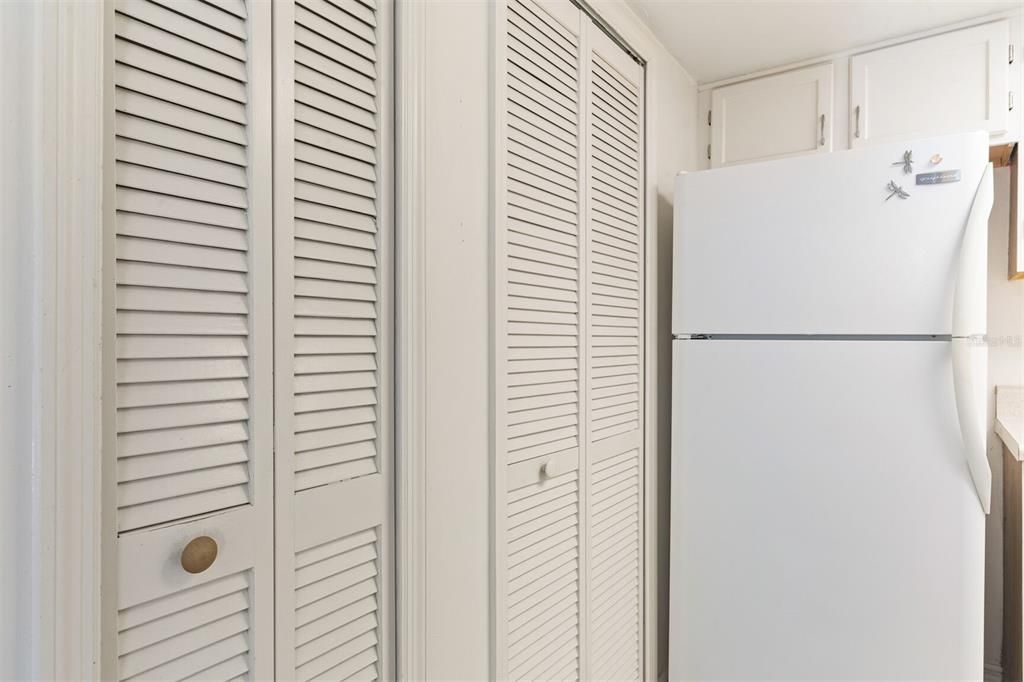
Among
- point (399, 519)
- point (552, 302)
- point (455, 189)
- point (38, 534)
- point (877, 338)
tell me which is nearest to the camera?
point (38, 534)

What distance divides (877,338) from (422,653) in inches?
52.4

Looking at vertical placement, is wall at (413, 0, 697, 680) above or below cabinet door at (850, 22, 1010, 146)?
below

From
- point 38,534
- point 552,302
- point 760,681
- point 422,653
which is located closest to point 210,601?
point 38,534

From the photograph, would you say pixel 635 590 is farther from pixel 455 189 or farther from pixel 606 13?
pixel 606 13

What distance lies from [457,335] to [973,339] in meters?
1.23

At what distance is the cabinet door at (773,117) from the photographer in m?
2.05

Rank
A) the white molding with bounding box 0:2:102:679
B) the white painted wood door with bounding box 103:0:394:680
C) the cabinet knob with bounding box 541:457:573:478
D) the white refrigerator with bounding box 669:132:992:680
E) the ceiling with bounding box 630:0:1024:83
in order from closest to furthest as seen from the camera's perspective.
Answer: the white molding with bounding box 0:2:102:679 < the white painted wood door with bounding box 103:0:394:680 < the cabinet knob with bounding box 541:457:573:478 < the white refrigerator with bounding box 669:132:992:680 < the ceiling with bounding box 630:0:1024:83

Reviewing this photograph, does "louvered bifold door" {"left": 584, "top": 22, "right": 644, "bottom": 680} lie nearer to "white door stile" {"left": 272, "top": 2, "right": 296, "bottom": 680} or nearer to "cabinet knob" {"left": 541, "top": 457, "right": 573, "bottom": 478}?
"cabinet knob" {"left": 541, "top": 457, "right": 573, "bottom": 478}

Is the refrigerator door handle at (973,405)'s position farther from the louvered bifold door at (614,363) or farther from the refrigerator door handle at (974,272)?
the louvered bifold door at (614,363)

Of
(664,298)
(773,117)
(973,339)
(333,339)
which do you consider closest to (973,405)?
(973,339)

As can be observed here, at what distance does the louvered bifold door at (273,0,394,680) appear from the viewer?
2.68 feet

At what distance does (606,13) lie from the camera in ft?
5.26

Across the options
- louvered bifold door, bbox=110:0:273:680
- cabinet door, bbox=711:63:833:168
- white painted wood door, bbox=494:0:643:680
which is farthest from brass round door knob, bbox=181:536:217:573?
cabinet door, bbox=711:63:833:168

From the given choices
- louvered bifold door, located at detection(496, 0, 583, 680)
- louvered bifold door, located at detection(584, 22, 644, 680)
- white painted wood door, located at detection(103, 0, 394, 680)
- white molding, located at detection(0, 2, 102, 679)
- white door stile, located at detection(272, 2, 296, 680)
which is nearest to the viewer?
white molding, located at detection(0, 2, 102, 679)
